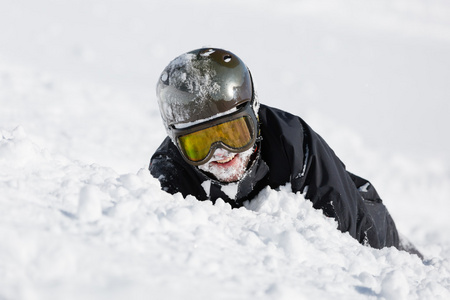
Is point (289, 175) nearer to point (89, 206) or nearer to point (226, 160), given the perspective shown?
point (226, 160)

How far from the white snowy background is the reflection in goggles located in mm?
340

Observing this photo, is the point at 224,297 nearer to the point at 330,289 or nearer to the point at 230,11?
the point at 330,289

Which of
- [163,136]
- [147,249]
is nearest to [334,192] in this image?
[147,249]

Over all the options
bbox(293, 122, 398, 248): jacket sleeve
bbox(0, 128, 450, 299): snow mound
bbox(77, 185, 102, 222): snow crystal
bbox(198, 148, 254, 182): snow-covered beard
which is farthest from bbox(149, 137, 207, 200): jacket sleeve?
bbox(77, 185, 102, 222): snow crystal

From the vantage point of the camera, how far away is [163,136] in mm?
6453

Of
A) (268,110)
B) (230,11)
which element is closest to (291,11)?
(230,11)

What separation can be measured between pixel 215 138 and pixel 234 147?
0.40ft

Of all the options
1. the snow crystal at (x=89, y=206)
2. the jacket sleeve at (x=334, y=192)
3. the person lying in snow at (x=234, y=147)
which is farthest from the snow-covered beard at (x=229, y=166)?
the snow crystal at (x=89, y=206)

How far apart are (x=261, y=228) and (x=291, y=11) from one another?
13.0m

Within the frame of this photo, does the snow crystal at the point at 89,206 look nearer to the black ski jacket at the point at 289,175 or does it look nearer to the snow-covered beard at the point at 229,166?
the snow-covered beard at the point at 229,166

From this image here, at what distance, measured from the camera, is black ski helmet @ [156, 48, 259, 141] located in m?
2.74

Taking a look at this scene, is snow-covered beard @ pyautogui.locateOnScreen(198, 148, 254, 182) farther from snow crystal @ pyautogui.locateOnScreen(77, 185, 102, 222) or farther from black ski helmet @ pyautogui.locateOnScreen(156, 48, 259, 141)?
snow crystal @ pyautogui.locateOnScreen(77, 185, 102, 222)

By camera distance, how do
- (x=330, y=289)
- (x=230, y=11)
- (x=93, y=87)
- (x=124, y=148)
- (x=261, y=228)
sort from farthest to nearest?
(x=230, y=11)
(x=93, y=87)
(x=124, y=148)
(x=261, y=228)
(x=330, y=289)

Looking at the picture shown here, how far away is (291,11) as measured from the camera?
14.2 meters
